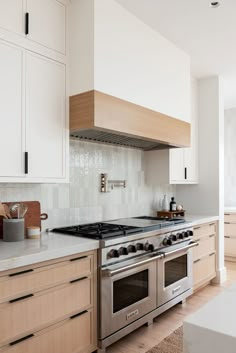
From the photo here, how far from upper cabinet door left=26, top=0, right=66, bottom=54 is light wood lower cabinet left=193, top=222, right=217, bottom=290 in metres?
2.47

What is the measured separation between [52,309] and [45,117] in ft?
4.33

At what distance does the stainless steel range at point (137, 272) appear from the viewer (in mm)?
2270

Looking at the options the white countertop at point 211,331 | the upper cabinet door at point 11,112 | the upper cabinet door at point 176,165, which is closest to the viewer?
the white countertop at point 211,331

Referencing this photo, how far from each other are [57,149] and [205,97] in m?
2.71

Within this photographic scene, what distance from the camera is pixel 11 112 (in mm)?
2078

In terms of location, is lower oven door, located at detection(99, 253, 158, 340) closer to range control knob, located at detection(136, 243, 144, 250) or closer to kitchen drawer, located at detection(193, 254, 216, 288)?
range control knob, located at detection(136, 243, 144, 250)

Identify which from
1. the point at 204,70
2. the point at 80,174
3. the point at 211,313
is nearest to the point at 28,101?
the point at 80,174

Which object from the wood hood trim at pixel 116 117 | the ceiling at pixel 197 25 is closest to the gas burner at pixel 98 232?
the wood hood trim at pixel 116 117

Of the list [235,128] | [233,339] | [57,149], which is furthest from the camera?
[235,128]

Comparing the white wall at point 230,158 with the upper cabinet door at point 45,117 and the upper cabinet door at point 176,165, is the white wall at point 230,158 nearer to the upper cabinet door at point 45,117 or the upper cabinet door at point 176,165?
the upper cabinet door at point 176,165

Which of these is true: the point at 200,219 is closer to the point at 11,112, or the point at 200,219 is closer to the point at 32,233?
the point at 32,233

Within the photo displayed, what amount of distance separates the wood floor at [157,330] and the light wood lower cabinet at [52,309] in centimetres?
38

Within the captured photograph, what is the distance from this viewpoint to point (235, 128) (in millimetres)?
5773

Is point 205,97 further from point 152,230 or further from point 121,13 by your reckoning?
point 152,230
